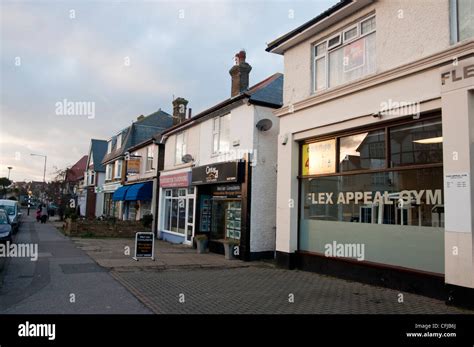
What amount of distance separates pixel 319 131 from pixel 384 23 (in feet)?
10.4

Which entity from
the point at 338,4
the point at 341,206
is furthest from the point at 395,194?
the point at 338,4

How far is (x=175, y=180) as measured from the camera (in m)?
19.1

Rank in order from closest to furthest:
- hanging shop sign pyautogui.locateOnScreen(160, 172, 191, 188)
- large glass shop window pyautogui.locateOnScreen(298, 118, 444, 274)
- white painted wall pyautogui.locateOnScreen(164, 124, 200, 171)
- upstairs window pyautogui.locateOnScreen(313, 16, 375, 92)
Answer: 1. large glass shop window pyautogui.locateOnScreen(298, 118, 444, 274)
2. upstairs window pyautogui.locateOnScreen(313, 16, 375, 92)
3. white painted wall pyautogui.locateOnScreen(164, 124, 200, 171)
4. hanging shop sign pyautogui.locateOnScreen(160, 172, 191, 188)

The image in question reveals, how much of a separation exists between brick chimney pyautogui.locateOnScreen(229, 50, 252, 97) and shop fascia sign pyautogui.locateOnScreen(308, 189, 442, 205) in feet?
22.2

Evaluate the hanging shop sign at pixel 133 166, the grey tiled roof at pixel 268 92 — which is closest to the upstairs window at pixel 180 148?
the grey tiled roof at pixel 268 92

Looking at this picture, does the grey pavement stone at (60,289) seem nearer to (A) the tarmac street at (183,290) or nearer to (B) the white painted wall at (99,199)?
(A) the tarmac street at (183,290)

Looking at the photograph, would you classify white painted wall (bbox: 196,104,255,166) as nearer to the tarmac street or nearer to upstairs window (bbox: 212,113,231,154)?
upstairs window (bbox: 212,113,231,154)

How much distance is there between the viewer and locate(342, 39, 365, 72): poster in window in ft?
31.8

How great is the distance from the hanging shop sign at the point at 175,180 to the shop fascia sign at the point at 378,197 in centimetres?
788

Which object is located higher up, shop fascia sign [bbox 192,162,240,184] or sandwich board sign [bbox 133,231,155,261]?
shop fascia sign [bbox 192,162,240,184]

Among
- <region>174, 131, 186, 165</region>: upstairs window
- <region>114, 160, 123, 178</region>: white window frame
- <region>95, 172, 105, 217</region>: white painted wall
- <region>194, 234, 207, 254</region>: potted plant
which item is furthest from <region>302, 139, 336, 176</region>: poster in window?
<region>95, 172, 105, 217</region>: white painted wall

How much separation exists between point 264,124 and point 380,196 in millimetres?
5473

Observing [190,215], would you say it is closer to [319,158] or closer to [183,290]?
[319,158]
